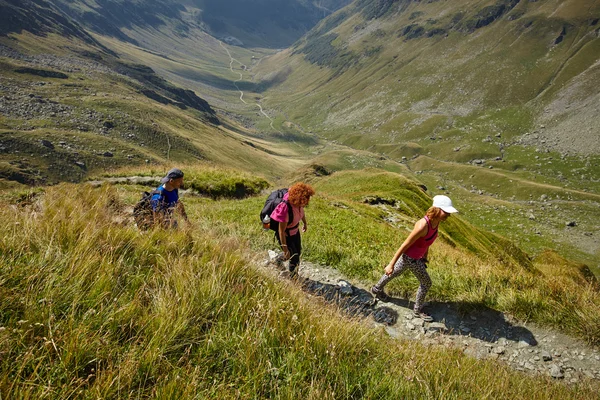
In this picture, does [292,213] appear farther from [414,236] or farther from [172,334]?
[172,334]

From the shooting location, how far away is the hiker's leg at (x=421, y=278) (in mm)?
7938

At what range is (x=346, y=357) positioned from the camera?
3.89 m

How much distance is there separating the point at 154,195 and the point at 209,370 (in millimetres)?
6106

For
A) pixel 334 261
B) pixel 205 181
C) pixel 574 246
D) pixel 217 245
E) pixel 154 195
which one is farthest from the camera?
pixel 574 246

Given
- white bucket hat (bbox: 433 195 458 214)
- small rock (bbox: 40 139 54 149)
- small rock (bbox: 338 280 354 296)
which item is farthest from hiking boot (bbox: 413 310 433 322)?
small rock (bbox: 40 139 54 149)

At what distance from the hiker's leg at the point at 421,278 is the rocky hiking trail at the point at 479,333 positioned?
439 millimetres

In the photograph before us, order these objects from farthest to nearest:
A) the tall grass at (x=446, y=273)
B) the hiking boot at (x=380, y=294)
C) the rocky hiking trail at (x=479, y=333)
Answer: the hiking boot at (x=380, y=294) → the tall grass at (x=446, y=273) → the rocky hiking trail at (x=479, y=333)

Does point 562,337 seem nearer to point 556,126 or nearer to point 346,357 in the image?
point 346,357

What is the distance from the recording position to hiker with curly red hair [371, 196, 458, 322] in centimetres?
758

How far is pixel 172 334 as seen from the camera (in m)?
3.37

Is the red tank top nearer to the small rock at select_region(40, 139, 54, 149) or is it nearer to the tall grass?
the tall grass

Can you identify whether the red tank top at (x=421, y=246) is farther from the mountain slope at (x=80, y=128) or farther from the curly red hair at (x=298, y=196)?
the mountain slope at (x=80, y=128)

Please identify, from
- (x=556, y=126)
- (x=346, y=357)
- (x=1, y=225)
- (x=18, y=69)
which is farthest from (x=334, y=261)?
(x=556, y=126)

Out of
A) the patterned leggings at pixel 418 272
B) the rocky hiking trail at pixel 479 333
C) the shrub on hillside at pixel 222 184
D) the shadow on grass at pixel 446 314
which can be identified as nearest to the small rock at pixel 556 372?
the rocky hiking trail at pixel 479 333
